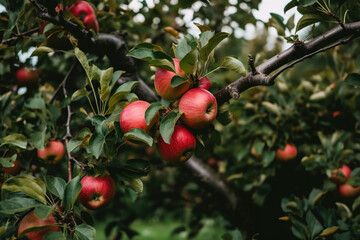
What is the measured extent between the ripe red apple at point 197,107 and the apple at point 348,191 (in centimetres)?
109

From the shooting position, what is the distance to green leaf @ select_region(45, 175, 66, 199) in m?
0.89

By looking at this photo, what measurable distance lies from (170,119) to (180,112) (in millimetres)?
49

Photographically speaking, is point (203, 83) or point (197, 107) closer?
point (197, 107)

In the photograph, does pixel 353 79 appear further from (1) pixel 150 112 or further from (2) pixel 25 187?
(2) pixel 25 187

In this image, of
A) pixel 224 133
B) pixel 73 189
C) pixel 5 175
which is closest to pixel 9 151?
pixel 5 175

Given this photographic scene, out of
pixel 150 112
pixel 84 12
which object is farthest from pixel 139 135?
pixel 84 12

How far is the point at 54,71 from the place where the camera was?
188 centimetres

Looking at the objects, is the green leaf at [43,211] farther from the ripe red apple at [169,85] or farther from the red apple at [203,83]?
the red apple at [203,83]

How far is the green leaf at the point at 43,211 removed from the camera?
76cm

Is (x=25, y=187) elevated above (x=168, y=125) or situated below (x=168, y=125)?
below

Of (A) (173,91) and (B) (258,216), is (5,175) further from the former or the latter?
(B) (258,216)

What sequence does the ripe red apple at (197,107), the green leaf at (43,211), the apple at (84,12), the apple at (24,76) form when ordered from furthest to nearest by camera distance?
the apple at (24,76) < the apple at (84,12) < the ripe red apple at (197,107) < the green leaf at (43,211)

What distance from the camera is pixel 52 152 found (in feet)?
4.21

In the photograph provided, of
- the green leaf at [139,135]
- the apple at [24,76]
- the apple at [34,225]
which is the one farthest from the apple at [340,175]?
the apple at [24,76]
